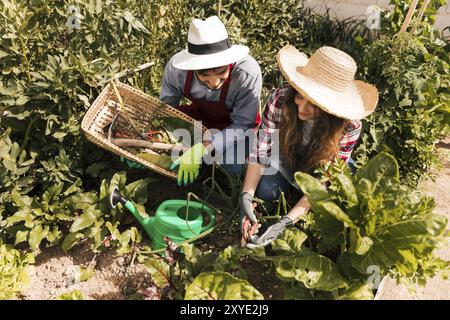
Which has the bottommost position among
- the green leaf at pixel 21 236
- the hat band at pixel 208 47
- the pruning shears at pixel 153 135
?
the green leaf at pixel 21 236

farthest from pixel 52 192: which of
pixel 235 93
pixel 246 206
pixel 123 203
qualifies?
pixel 235 93

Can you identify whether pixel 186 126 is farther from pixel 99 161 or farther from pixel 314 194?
pixel 314 194

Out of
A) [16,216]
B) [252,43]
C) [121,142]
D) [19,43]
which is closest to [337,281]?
[121,142]

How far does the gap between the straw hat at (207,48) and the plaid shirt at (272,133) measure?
12.2 inches

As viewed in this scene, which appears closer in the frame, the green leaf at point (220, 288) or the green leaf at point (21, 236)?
the green leaf at point (220, 288)

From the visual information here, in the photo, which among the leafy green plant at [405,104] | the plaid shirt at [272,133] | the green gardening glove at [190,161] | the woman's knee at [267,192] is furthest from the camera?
the leafy green plant at [405,104]

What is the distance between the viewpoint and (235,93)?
249 centimetres

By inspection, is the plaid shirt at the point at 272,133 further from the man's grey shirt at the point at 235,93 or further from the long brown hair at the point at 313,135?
the man's grey shirt at the point at 235,93

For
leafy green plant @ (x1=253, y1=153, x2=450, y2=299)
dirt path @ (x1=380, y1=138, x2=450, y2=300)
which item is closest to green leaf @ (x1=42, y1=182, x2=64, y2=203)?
leafy green plant @ (x1=253, y1=153, x2=450, y2=299)

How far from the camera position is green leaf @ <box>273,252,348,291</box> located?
5.65 feet

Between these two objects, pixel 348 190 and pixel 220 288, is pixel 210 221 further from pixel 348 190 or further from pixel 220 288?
pixel 348 190

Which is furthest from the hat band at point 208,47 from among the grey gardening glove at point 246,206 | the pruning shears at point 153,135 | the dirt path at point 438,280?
the dirt path at point 438,280

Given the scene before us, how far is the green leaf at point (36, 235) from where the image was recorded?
209 cm
